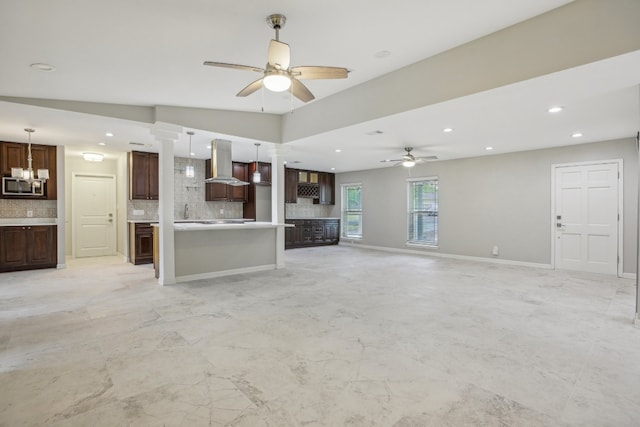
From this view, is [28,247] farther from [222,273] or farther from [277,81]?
[277,81]

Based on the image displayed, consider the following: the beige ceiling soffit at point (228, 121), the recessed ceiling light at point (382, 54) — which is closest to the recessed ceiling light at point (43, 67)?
the beige ceiling soffit at point (228, 121)

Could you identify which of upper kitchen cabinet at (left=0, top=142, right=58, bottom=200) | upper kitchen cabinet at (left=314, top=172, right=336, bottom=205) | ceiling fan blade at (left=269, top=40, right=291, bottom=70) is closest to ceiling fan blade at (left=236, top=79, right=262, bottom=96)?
ceiling fan blade at (left=269, top=40, right=291, bottom=70)

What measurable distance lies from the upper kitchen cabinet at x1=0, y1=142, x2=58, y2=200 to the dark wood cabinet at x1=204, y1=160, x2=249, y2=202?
303 centimetres

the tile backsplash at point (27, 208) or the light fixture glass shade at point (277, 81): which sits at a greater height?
the light fixture glass shade at point (277, 81)

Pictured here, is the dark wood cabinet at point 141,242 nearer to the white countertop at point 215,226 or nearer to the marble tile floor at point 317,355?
the marble tile floor at point 317,355

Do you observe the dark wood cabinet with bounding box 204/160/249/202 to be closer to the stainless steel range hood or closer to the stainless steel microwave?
the stainless steel range hood

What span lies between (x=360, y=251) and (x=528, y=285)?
4.62m

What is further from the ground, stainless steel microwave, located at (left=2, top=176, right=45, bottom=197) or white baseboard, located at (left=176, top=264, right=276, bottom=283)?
stainless steel microwave, located at (left=2, top=176, right=45, bottom=197)

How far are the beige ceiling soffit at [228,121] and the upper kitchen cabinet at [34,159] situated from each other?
3450 millimetres

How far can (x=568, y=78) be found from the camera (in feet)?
9.54

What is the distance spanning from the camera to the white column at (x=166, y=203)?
493cm

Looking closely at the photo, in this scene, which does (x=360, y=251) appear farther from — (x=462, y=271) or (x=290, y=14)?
(x=290, y=14)

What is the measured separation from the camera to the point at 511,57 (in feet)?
9.86

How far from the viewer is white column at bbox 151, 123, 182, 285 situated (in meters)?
4.93
